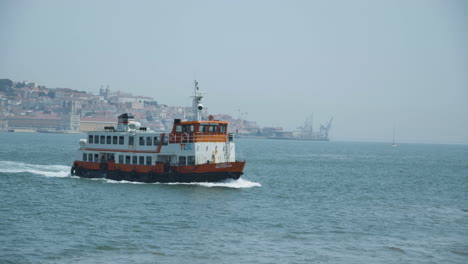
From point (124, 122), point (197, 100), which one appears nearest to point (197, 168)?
point (197, 100)

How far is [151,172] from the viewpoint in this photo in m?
47.8

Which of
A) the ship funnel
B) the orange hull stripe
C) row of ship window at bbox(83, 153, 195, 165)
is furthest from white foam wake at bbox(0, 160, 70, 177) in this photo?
the orange hull stripe

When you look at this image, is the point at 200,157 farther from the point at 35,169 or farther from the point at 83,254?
the point at 35,169

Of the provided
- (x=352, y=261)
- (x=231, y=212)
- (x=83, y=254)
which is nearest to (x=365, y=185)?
(x=231, y=212)

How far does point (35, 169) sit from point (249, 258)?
45.2 metres

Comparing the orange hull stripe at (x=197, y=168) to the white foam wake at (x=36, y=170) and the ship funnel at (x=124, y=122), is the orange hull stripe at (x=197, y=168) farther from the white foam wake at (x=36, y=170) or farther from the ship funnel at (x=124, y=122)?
the white foam wake at (x=36, y=170)

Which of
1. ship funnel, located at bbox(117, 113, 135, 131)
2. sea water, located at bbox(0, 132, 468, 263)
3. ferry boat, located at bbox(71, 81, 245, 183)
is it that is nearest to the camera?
sea water, located at bbox(0, 132, 468, 263)

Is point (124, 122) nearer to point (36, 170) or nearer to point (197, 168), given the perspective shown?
point (197, 168)

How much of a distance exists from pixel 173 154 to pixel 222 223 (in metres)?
15.2

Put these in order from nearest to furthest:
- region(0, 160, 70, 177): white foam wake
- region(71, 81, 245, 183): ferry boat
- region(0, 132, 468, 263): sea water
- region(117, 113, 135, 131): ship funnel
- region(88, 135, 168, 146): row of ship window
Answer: region(0, 132, 468, 263): sea water
region(71, 81, 245, 183): ferry boat
region(88, 135, 168, 146): row of ship window
region(117, 113, 135, 131): ship funnel
region(0, 160, 70, 177): white foam wake

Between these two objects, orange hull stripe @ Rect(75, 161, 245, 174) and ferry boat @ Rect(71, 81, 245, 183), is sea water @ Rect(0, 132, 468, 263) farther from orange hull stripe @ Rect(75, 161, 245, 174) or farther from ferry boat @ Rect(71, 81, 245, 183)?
orange hull stripe @ Rect(75, 161, 245, 174)

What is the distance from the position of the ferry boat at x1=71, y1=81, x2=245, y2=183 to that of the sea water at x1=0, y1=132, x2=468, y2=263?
1109 mm

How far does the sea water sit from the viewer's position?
25.7 metres

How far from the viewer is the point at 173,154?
46.9 meters
